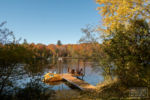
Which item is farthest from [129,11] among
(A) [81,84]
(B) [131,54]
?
(A) [81,84]

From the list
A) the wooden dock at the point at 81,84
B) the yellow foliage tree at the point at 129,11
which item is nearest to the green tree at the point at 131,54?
the yellow foliage tree at the point at 129,11

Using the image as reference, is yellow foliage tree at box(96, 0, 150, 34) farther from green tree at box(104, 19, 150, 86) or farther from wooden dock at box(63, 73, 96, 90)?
wooden dock at box(63, 73, 96, 90)

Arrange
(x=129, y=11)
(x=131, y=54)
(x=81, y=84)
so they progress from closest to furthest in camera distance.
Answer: (x=131, y=54)
(x=129, y=11)
(x=81, y=84)

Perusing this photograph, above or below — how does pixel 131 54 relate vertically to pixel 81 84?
above

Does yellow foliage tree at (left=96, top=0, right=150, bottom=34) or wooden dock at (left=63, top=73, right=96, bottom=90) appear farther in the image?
yellow foliage tree at (left=96, top=0, right=150, bottom=34)

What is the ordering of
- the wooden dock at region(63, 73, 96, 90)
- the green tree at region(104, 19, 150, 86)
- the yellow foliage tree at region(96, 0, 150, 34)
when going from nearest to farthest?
1. the green tree at region(104, 19, 150, 86)
2. the wooden dock at region(63, 73, 96, 90)
3. the yellow foliage tree at region(96, 0, 150, 34)

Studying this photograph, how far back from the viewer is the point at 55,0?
941 centimetres

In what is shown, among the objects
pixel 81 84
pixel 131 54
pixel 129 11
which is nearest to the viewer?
pixel 131 54

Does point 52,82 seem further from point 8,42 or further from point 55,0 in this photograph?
point 55,0

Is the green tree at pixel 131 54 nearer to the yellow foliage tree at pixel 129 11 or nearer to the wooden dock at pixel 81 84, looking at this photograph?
the yellow foliage tree at pixel 129 11

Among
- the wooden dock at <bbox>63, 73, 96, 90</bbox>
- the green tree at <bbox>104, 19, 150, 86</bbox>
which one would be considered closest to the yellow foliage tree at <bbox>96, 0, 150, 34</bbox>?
the green tree at <bbox>104, 19, 150, 86</bbox>

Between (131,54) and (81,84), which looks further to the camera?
(81,84)

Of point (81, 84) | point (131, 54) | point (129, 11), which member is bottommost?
point (81, 84)

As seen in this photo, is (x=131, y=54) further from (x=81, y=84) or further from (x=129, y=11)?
(x=81, y=84)
